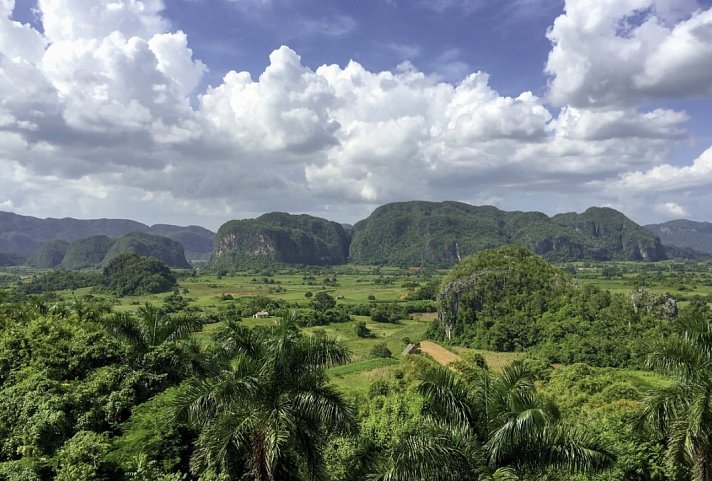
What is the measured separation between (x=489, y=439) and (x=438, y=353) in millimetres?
40680

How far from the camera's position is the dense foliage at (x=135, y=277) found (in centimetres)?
11200

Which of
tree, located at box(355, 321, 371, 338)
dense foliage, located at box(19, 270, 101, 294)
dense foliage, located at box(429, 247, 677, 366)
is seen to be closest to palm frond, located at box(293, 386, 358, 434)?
dense foliage, located at box(429, 247, 677, 366)

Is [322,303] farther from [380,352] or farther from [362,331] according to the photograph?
[380,352]

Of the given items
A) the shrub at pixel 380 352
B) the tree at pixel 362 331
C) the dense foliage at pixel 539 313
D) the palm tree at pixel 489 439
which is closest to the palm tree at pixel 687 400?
the palm tree at pixel 489 439

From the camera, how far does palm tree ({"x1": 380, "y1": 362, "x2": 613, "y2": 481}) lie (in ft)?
27.8

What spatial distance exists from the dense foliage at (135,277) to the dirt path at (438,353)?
7896 centimetres

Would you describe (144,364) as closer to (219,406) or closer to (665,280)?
(219,406)

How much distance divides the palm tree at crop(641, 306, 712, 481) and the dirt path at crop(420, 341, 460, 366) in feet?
111

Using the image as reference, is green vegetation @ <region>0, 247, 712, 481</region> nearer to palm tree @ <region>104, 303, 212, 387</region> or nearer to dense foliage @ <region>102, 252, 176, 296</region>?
palm tree @ <region>104, 303, 212, 387</region>

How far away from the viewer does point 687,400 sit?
1026 centimetres

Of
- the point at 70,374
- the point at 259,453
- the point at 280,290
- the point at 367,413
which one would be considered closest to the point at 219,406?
the point at 259,453

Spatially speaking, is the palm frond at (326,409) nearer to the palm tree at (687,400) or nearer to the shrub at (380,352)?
the palm tree at (687,400)

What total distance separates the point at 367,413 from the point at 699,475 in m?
14.9

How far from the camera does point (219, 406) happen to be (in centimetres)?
943
